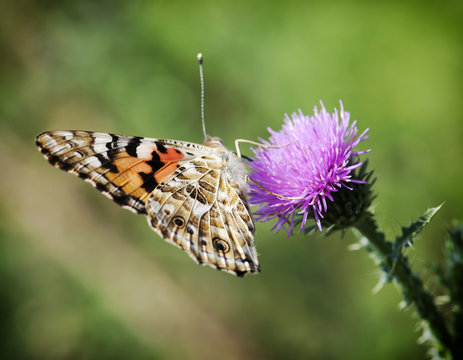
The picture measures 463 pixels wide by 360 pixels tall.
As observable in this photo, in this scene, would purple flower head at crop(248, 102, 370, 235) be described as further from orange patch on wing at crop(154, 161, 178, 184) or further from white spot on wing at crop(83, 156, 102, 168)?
white spot on wing at crop(83, 156, 102, 168)

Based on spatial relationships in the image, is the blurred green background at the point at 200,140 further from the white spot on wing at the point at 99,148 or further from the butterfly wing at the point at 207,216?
the white spot on wing at the point at 99,148

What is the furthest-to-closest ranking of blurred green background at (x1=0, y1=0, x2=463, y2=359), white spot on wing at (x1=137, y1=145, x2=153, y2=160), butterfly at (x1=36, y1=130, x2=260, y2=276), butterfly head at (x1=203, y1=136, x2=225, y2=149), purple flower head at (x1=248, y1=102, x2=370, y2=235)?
1. blurred green background at (x1=0, y1=0, x2=463, y2=359)
2. butterfly head at (x1=203, y1=136, x2=225, y2=149)
3. white spot on wing at (x1=137, y1=145, x2=153, y2=160)
4. butterfly at (x1=36, y1=130, x2=260, y2=276)
5. purple flower head at (x1=248, y1=102, x2=370, y2=235)

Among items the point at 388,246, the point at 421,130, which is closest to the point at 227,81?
the point at 421,130

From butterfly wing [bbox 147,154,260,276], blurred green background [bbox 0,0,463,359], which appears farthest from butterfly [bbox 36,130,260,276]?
blurred green background [bbox 0,0,463,359]

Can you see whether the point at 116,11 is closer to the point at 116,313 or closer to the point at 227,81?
the point at 227,81

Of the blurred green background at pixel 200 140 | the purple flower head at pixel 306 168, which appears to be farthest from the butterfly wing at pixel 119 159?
the blurred green background at pixel 200 140
